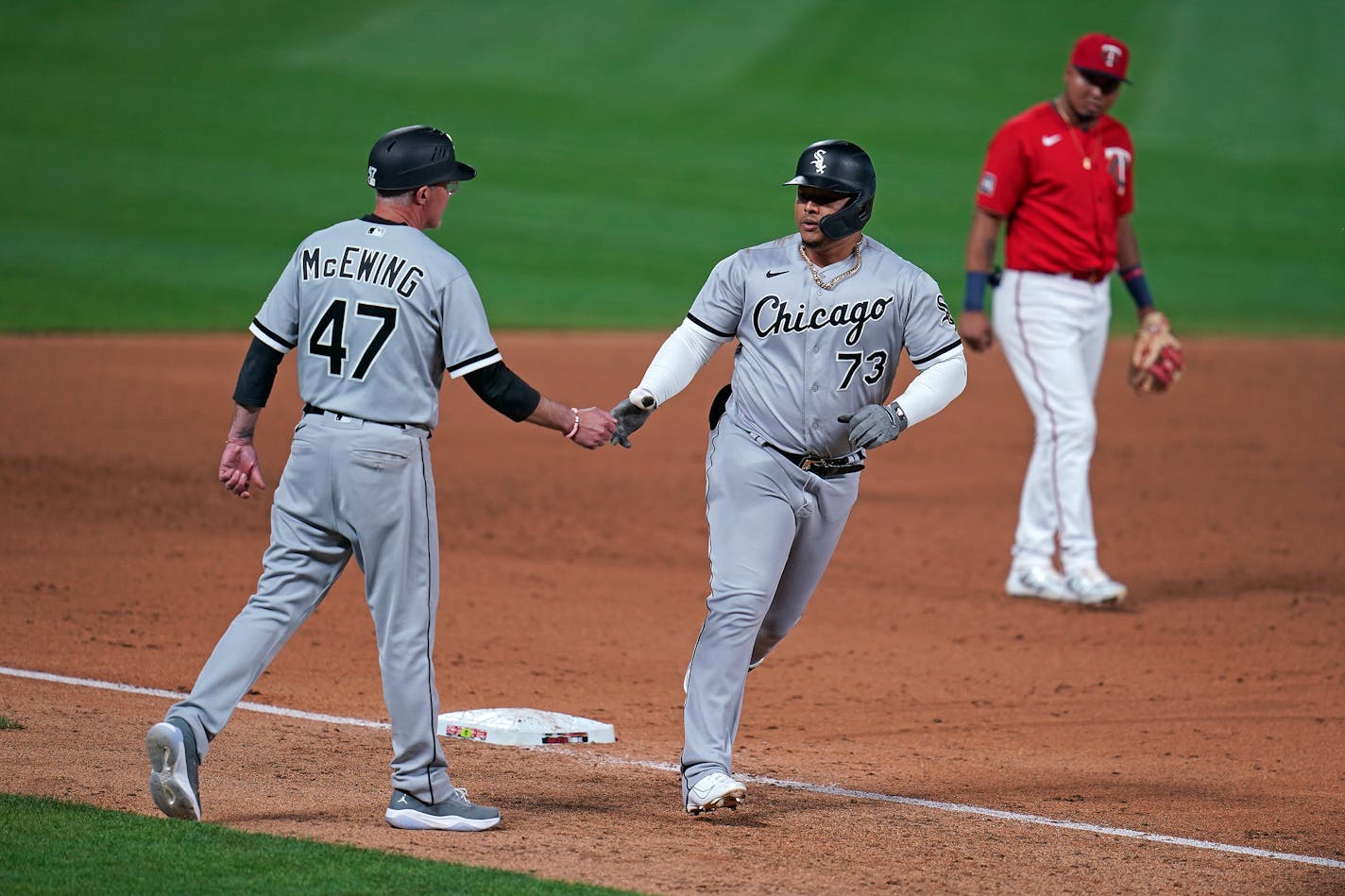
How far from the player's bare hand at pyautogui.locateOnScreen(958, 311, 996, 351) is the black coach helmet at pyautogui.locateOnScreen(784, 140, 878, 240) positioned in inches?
141

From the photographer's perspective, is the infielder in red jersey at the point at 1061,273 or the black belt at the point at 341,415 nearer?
the black belt at the point at 341,415

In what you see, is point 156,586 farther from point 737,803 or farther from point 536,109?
point 536,109

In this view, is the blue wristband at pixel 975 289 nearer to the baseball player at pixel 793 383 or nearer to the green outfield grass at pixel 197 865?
the baseball player at pixel 793 383

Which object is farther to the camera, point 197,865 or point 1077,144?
point 1077,144

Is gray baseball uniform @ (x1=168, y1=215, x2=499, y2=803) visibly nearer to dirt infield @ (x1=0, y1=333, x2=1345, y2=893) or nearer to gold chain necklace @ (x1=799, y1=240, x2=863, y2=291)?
dirt infield @ (x1=0, y1=333, x2=1345, y2=893)

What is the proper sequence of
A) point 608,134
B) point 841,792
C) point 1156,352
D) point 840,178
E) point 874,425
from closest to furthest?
point 874,425, point 840,178, point 841,792, point 1156,352, point 608,134

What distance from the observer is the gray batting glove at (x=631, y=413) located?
5863mm

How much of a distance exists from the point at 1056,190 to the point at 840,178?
3.95 meters

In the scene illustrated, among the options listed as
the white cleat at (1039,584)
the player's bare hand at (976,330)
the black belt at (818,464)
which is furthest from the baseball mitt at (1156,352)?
the black belt at (818,464)

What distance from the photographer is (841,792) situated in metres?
6.23

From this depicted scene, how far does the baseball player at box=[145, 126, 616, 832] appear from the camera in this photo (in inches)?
204

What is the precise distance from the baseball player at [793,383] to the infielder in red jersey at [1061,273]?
3.49 meters

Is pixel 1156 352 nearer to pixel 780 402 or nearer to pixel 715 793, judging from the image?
pixel 780 402

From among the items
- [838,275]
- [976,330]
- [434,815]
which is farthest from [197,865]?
[976,330]
